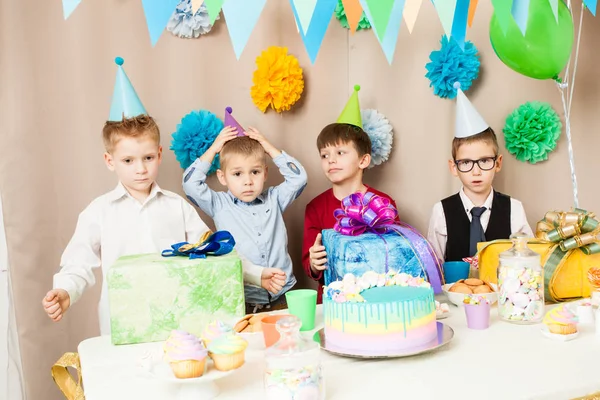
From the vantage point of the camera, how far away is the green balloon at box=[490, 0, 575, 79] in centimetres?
184

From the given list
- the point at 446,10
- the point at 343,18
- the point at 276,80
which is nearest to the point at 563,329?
the point at 446,10

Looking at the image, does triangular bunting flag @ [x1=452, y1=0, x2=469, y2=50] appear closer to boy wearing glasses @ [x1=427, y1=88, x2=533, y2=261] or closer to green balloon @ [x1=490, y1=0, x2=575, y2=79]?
green balloon @ [x1=490, y1=0, x2=575, y2=79]

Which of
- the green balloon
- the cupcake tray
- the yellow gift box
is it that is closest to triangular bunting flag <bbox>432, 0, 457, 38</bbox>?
the green balloon

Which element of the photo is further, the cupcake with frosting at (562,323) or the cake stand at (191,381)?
the cupcake with frosting at (562,323)

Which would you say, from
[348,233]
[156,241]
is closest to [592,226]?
[348,233]

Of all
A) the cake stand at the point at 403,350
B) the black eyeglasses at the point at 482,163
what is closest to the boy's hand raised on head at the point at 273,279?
the cake stand at the point at 403,350

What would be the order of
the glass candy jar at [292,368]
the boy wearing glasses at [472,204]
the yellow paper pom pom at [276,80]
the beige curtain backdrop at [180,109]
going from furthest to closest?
the yellow paper pom pom at [276,80], the boy wearing glasses at [472,204], the beige curtain backdrop at [180,109], the glass candy jar at [292,368]

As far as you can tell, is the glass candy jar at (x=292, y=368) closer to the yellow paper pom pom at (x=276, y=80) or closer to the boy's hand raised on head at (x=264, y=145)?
the boy's hand raised on head at (x=264, y=145)

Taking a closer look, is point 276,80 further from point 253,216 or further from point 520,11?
point 520,11

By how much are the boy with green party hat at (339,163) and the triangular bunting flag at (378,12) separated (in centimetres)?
79

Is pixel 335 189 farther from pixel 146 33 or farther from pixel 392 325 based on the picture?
pixel 392 325

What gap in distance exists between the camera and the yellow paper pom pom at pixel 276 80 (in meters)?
2.36

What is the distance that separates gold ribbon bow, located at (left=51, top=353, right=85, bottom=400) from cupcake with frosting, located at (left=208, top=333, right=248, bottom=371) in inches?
14.9

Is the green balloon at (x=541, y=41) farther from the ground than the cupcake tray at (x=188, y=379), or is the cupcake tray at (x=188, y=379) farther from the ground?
the green balloon at (x=541, y=41)
